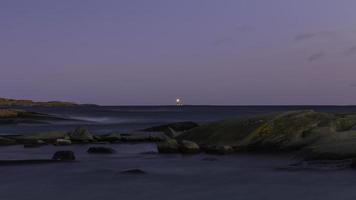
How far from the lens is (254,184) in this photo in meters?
19.8

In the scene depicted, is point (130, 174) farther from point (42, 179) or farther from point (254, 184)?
point (254, 184)

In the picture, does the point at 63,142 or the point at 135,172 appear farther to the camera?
the point at 63,142

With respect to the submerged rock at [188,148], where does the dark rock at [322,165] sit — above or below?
below

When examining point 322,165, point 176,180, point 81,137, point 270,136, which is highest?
point 270,136

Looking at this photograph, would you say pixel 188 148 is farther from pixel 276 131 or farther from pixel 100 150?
pixel 276 131

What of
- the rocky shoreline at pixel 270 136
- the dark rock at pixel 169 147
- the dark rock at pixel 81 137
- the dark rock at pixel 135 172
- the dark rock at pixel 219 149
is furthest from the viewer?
the dark rock at pixel 81 137

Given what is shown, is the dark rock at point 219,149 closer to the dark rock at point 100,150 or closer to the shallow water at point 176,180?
the shallow water at point 176,180

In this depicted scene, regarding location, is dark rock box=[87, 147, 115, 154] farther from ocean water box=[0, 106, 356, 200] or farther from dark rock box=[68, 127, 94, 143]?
dark rock box=[68, 127, 94, 143]

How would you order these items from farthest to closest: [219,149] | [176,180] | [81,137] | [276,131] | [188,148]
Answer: [81,137] → [276,131] → [188,148] → [219,149] → [176,180]

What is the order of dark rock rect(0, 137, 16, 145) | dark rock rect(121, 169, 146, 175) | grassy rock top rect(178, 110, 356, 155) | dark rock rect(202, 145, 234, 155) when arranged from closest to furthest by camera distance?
dark rock rect(121, 169, 146, 175)
dark rock rect(202, 145, 234, 155)
grassy rock top rect(178, 110, 356, 155)
dark rock rect(0, 137, 16, 145)

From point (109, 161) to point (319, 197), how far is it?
40.3 ft

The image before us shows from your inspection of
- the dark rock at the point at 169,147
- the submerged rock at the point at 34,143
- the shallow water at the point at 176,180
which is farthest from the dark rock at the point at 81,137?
the shallow water at the point at 176,180

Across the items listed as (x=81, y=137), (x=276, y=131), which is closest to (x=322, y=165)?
(x=276, y=131)

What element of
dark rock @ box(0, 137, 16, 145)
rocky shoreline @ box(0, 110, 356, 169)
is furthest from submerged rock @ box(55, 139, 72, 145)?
dark rock @ box(0, 137, 16, 145)
